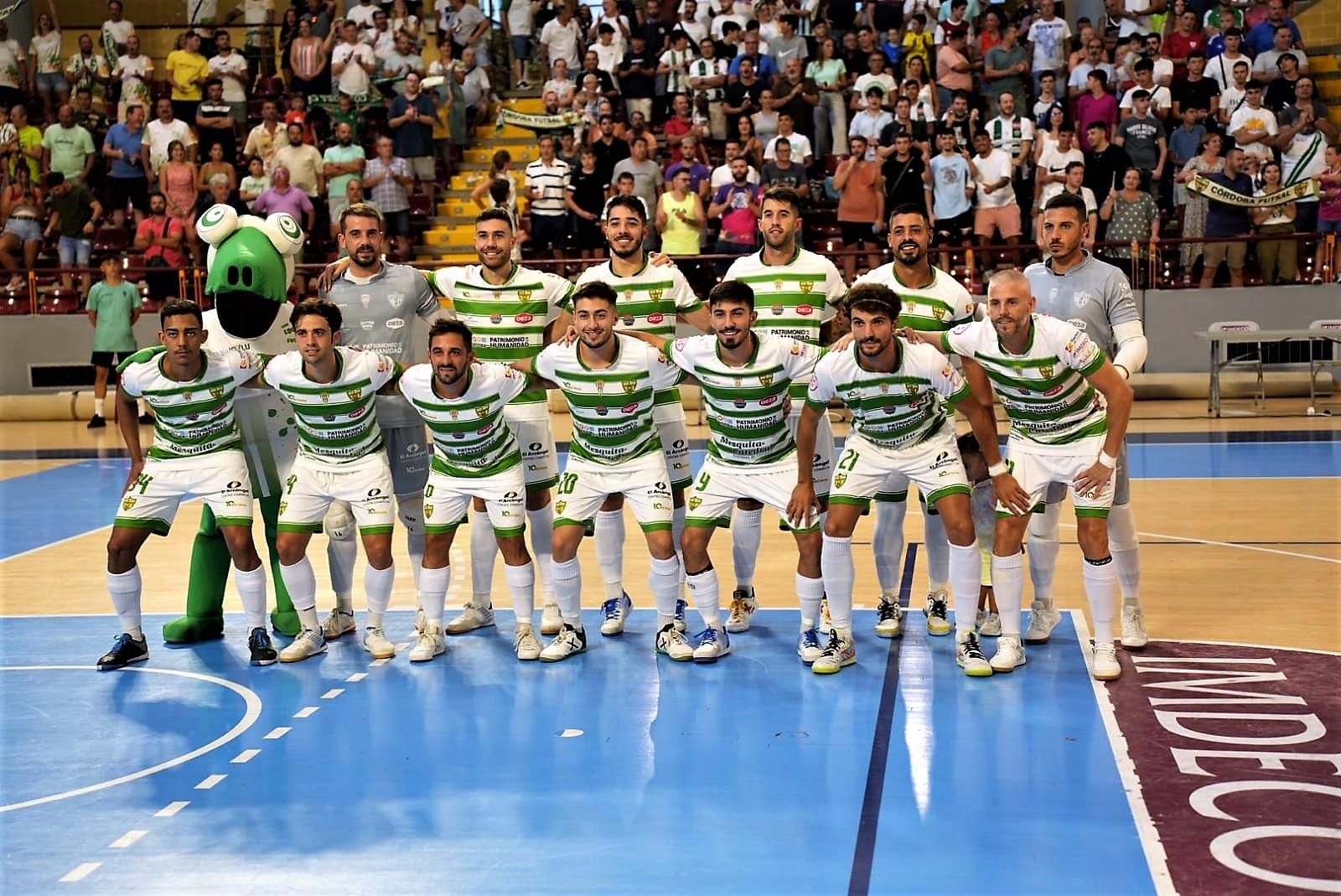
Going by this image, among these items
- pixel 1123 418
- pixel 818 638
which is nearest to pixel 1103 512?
pixel 1123 418

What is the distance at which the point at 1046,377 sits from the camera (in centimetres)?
689

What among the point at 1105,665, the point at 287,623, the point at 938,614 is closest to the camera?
the point at 1105,665

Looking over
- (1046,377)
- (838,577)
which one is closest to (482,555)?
(838,577)

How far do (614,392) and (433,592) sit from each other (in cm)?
137

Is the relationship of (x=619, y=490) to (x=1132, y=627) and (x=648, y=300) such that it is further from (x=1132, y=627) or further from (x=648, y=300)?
(x=1132, y=627)

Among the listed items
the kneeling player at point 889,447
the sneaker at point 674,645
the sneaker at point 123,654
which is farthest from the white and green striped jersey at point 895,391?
→ the sneaker at point 123,654

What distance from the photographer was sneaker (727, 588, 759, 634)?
803cm

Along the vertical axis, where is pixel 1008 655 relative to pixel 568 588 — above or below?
below

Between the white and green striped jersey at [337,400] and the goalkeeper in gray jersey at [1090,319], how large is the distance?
3335mm

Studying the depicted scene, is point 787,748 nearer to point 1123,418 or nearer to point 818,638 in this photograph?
point 818,638

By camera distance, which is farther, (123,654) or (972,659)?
(123,654)

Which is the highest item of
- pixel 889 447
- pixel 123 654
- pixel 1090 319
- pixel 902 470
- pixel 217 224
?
pixel 217 224

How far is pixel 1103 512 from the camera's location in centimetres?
698

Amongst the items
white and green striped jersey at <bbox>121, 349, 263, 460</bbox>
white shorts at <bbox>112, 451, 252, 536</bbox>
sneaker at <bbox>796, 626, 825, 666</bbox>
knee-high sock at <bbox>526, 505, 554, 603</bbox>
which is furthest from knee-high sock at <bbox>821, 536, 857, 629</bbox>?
white and green striped jersey at <bbox>121, 349, 263, 460</bbox>
